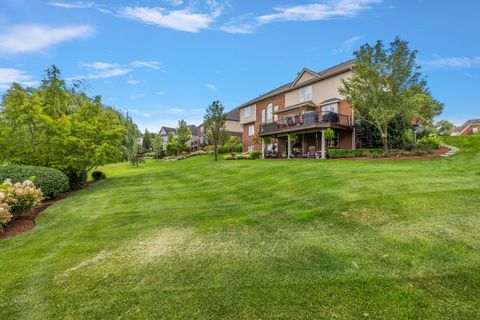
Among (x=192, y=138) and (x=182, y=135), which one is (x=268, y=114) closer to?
(x=182, y=135)

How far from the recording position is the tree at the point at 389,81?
17016 millimetres

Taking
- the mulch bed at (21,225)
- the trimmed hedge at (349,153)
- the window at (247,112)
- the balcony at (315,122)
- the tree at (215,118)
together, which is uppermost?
the window at (247,112)

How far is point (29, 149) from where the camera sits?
14.1m

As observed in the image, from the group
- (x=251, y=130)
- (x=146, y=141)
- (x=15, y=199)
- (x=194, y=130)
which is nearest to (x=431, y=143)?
(x=251, y=130)

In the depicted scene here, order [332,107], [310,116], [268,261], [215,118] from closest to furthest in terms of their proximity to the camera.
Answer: [268,261]
[310,116]
[332,107]
[215,118]

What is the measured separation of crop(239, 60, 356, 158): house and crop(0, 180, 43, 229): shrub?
1854 centimetres

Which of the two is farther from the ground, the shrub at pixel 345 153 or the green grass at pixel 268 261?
the shrub at pixel 345 153

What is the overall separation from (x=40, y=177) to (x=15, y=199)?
18.4 ft

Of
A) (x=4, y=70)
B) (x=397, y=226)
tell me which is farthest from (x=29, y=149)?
(x=397, y=226)

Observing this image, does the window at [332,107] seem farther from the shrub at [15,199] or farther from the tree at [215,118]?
the shrub at [15,199]

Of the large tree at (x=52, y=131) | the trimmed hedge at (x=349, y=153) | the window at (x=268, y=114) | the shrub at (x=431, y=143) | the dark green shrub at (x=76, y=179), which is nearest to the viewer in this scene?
the large tree at (x=52, y=131)

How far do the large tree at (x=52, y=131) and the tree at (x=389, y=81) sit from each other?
1850 centimetres

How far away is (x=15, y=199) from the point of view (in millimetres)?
7285

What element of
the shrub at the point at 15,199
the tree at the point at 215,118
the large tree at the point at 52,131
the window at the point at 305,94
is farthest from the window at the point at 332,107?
the shrub at the point at 15,199
